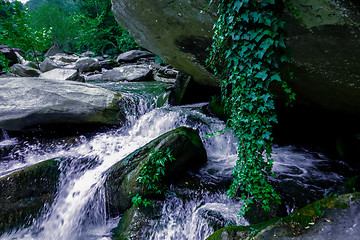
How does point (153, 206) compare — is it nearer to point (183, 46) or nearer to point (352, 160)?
point (183, 46)

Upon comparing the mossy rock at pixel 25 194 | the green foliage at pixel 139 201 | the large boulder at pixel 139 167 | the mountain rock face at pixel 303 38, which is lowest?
the mossy rock at pixel 25 194

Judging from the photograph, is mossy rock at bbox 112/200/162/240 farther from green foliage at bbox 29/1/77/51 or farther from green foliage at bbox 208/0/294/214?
green foliage at bbox 29/1/77/51

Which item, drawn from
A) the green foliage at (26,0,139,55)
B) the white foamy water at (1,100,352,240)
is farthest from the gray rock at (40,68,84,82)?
the green foliage at (26,0,139,55)

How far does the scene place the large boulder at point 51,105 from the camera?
5.03 meters

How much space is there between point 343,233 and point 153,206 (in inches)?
94.9

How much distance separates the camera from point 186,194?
11.6 ft

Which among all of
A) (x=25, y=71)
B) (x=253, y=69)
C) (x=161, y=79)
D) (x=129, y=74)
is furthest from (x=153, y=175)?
(x=25, y=71)

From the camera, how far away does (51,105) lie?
5254 mm

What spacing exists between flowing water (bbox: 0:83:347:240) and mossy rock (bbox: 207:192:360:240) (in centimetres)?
82

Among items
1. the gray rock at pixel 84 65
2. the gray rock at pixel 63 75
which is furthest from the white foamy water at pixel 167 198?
the gray rock at pixel 84 65

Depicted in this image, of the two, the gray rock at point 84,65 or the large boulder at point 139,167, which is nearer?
the large boulder at point 139,167

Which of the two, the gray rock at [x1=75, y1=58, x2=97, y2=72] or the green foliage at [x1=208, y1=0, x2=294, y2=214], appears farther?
the gray rock at [x1=75, y1=58, x2=97, y2=72]

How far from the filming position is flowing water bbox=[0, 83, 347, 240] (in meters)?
3.18

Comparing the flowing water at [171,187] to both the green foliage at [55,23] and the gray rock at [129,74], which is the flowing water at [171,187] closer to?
the gray rock at [129,74]
